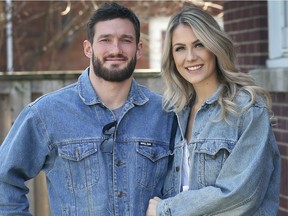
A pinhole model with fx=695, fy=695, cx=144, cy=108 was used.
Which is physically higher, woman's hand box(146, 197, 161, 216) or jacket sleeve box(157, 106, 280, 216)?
jacket sleeve box(157, 106, 280, 216)

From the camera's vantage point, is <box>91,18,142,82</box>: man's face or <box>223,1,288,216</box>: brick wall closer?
<box>91,18,142,82</box>: man's face

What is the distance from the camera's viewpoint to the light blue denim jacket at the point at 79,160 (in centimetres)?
333

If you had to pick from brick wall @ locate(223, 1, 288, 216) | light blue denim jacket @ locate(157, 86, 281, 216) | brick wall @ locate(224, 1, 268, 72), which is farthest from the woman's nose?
brick wall @ locate(224, 1, 268, 72)

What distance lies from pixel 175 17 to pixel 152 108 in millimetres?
499

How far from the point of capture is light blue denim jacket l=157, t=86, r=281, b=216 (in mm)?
3080

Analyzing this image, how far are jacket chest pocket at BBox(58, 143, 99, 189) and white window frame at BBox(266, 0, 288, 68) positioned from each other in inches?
87.3

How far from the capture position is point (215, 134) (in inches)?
127

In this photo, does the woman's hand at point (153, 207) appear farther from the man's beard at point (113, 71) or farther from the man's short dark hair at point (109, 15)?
the man's short dark hair at point (109, 15)

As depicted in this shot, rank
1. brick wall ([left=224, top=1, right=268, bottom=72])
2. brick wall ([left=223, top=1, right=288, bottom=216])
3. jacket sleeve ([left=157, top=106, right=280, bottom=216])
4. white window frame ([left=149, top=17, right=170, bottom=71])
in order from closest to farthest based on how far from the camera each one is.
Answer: jacket sleeve ([left=157, top=106, right=280, bottom=216])
brick wall ([left=223, top=1, right=288, bottom=216])
brick wall ([left=224, top=1, right=268, bottom=72])
white window frame ([left=149, top=17, right=170, bottom=71])

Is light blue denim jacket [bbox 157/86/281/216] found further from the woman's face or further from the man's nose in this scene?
the man's nose

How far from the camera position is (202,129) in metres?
3.30

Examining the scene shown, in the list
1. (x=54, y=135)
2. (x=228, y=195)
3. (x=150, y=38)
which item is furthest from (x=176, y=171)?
(x=150, y=38)

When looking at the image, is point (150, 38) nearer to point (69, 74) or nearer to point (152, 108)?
point (69, 74)

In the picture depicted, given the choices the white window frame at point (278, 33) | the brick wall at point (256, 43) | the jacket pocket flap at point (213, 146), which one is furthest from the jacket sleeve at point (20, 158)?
the white window frame at point (278, 33)
